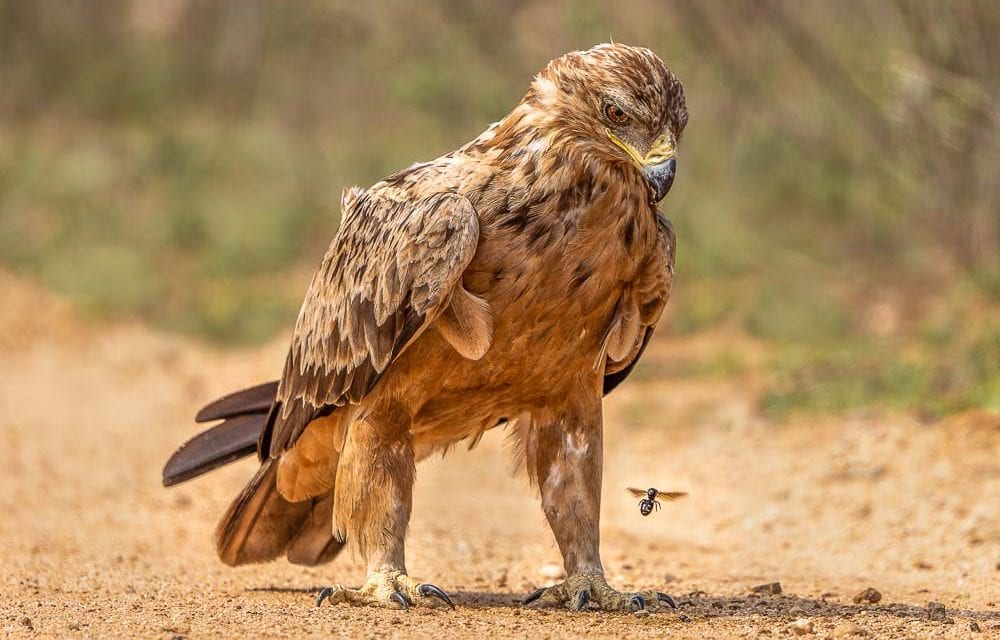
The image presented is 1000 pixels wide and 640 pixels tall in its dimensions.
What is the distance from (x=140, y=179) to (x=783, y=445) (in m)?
10.4

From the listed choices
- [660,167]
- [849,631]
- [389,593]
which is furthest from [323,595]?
[660,167]

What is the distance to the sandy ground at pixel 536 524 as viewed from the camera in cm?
514

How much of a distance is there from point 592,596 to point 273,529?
1572 millimetres

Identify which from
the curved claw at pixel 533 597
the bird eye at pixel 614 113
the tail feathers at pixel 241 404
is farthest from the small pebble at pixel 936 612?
the tail feathers at pixel 241 404

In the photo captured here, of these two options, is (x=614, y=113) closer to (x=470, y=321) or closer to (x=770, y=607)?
(x=470, y=321)

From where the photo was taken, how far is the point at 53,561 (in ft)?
22.7

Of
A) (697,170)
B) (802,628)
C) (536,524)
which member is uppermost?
(697,170)

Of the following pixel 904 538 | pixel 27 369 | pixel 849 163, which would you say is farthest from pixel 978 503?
pixel 27 369

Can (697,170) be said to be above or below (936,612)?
above

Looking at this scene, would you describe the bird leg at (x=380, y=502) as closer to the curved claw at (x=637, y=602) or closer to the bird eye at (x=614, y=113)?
the curved claw at (x=637, y=602)

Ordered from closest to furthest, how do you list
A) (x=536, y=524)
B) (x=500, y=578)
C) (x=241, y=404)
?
(x=241, y=404) → (x=500, y=578) → (x=536, y=524)

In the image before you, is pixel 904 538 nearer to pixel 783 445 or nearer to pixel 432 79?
pixel 783 445

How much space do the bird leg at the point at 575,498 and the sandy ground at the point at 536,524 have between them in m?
0.23

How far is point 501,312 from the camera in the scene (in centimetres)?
509
